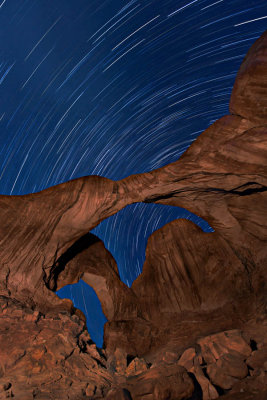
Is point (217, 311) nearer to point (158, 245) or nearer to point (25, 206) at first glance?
point (158, 245)

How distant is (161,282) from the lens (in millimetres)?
9789

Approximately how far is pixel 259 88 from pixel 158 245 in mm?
6544

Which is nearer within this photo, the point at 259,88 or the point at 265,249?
the point at 259,88

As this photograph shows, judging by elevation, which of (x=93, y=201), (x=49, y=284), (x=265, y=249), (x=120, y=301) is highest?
(x=93, y=201)

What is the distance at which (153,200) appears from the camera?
8.07m

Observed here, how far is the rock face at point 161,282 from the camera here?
3.91m

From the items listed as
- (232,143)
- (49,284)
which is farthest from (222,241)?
(49,284)

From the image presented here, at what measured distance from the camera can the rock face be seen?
3.91 metres

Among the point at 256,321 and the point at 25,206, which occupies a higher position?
the point at 25,206

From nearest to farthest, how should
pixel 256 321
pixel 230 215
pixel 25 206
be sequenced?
pixel 256 321, pixel 25 206, pixel 230 215

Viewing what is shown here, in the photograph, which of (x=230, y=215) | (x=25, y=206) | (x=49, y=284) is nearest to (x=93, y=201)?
(x=25, y=206)

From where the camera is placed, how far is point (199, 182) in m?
7.48

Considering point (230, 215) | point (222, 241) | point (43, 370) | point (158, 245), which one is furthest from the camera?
point (158, 245)

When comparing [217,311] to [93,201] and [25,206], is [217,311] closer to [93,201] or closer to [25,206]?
[93,201]
